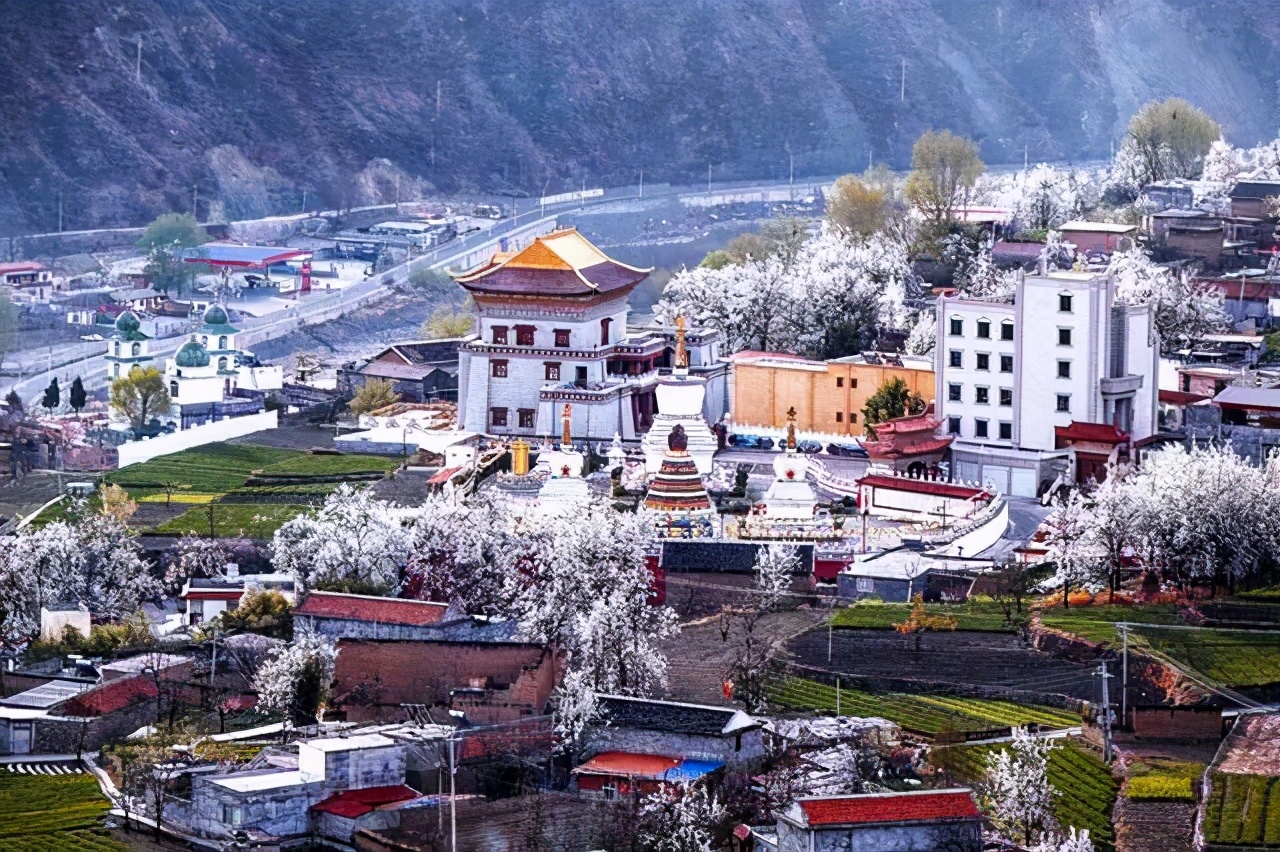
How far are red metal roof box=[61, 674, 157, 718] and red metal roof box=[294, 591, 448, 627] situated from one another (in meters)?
3.08

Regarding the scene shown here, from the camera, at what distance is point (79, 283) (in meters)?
114

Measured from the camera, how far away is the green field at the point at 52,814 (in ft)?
132

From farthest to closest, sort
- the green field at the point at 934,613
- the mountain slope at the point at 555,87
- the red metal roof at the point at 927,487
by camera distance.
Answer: the mountain slope at the point at 555,87
the red metal roof at the point at 927,487
the green field at the point at 934,613

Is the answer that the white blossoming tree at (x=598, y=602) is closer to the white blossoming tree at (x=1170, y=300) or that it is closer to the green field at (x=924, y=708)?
the green field at (x=924, y=708)

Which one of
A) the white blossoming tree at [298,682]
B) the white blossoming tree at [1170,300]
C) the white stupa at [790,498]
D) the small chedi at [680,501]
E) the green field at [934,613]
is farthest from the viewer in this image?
the white blossoming tree at [1170,300]

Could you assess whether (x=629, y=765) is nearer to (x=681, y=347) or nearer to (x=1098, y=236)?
(x=681, y=347)

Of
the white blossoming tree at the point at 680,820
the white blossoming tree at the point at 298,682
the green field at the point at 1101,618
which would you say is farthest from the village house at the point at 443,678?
the green field at the point at 1101,618

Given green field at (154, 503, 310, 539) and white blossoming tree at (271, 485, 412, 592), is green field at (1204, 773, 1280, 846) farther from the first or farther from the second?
green field at (154, 503, 310, 539)

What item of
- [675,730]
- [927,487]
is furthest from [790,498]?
[675,730]

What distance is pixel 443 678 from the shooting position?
45.7 metres

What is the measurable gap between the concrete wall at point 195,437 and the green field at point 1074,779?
31.6 metres

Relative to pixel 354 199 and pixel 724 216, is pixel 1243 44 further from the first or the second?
pixel 354 199

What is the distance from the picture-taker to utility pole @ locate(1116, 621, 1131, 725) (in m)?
43.7

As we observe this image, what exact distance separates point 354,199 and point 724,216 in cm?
1644
